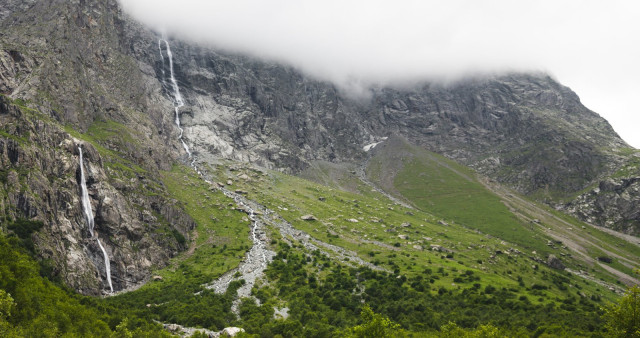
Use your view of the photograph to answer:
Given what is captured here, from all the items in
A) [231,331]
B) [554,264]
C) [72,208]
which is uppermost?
[554,264]

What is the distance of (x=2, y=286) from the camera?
155 feet

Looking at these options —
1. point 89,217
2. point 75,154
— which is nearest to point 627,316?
point 89,217

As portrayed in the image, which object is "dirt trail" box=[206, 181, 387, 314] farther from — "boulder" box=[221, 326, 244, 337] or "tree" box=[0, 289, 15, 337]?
"tree" box=[0, 289, 15, 337]

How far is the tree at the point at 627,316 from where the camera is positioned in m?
40.0

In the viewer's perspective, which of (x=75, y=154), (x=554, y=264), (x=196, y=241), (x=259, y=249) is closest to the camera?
(x=75, y=154)

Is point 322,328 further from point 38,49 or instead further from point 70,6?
point 70,6

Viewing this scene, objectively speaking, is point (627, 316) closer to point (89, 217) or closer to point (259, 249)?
point (259, 249)

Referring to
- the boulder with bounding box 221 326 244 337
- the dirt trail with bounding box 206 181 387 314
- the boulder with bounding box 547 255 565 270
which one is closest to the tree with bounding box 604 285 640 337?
the boulder with bounding box 221 326 244 337

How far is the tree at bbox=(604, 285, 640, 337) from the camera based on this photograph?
131 ft

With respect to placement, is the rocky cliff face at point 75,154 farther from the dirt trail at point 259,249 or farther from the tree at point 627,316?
the tree at point 627,316

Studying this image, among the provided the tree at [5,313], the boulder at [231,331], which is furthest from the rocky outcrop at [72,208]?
the boulder at [231,331]

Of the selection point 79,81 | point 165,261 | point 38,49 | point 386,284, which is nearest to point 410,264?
point 386,284

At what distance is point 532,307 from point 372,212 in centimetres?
11986

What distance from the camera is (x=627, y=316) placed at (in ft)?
132
